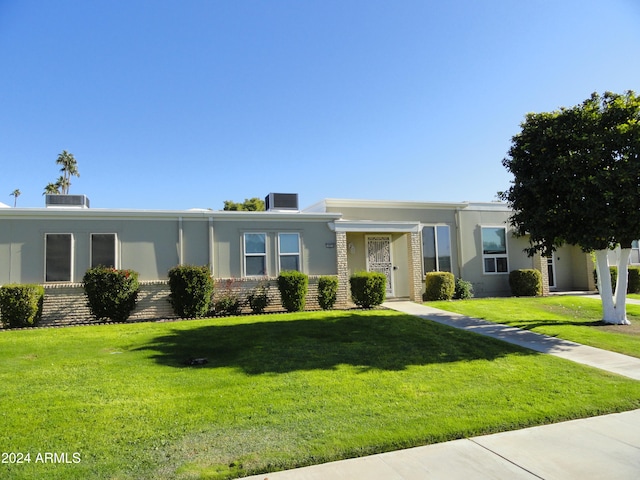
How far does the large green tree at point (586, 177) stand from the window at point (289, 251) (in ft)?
22.2

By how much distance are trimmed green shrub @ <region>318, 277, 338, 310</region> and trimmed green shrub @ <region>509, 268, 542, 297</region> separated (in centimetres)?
827

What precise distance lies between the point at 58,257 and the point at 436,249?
42.4 feet

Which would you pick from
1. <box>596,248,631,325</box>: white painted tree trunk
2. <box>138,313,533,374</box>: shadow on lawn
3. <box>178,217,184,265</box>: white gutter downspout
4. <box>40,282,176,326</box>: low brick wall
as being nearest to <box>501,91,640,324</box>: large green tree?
<box>596,248,631,325</box>: white painted tree trunk

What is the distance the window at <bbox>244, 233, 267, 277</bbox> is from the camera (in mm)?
13914

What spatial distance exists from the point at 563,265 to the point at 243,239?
1482 cm

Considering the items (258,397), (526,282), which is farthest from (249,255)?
(526,282)

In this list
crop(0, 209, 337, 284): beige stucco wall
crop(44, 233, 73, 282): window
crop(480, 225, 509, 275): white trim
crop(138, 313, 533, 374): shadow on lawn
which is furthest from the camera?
crop(480, 225, 509, 275): white trim

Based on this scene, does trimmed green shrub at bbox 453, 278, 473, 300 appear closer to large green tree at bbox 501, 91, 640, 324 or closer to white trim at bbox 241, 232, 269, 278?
large green tree at bbox 501, 91, 640, 324

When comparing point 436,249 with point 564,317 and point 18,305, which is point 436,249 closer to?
point 564,317

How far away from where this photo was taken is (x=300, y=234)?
14.4 meters

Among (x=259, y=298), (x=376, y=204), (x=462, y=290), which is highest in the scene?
(x=376, y=204)

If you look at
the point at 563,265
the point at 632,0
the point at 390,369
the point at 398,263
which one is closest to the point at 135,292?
the point at 390,369

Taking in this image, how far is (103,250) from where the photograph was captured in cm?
1279

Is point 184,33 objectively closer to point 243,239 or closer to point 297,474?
point 243,239
